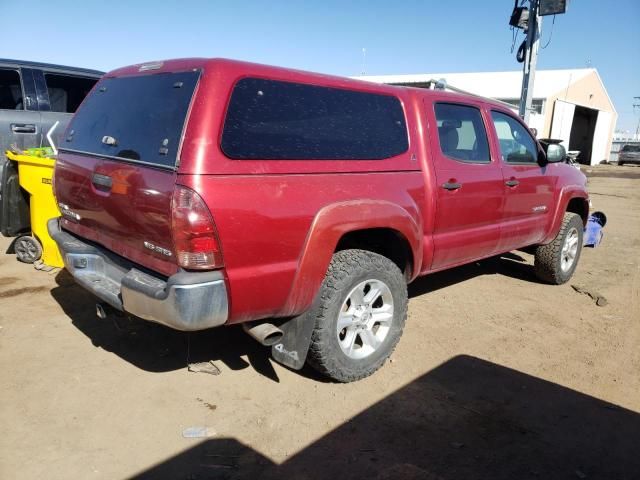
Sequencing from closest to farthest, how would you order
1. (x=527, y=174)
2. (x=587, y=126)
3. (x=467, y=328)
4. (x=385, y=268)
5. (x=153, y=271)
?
1. (x=153, y=271)
2. (x=385, y=268)
3. (x=467, y=328)
4. (x=527, y=174)
5. (x=587, y=126)

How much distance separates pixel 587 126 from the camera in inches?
1449

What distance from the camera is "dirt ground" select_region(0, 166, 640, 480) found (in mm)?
2555

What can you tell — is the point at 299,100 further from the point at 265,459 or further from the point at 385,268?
the point at 265,459

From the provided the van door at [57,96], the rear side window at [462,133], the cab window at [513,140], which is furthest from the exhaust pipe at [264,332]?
the van door at [57,96]

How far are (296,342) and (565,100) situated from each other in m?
34.2

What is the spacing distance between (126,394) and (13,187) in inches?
132

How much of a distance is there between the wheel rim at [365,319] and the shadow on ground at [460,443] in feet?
1.21

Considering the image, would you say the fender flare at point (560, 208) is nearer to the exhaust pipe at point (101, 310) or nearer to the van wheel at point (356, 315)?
the van wheel at point (356, 315)

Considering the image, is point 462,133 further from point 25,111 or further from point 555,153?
point 25,111

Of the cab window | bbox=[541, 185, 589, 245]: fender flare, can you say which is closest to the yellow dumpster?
the cab window

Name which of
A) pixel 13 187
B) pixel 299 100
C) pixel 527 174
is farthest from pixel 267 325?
pixel 13 187

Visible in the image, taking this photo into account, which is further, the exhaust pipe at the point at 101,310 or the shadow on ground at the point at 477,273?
the shadow on ground at the point at 477,273

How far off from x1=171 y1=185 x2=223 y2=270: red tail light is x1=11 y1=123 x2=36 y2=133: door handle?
456 centimetres

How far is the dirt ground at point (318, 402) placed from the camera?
2555 mm
